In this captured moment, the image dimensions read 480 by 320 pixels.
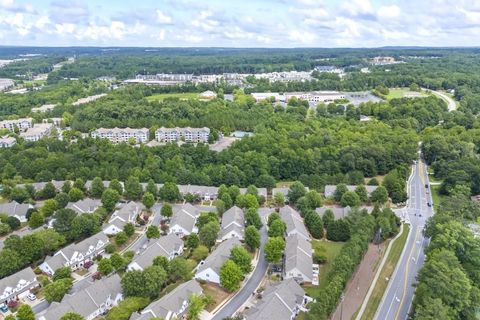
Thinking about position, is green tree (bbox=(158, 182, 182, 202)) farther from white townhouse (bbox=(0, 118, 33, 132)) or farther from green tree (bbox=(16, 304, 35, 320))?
white townhouse (bbox=(0, 118, 33, 132))

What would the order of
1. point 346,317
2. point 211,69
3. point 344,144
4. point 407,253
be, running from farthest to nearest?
point 211,69
point 344,144
point 407,253
point 346,317

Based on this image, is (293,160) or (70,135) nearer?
(293,160)

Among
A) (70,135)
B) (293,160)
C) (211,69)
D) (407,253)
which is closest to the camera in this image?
(407,253)

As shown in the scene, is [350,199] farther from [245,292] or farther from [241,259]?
[245,292]

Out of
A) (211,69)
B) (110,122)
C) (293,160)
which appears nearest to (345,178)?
(293,160)

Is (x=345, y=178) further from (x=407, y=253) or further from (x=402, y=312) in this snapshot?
(x=402, y=312)

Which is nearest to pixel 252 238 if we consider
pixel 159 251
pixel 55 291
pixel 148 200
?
pixel 159 251
